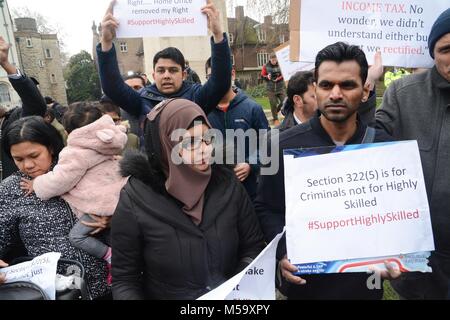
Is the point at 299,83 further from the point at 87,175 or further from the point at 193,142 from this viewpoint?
the point at 87,175

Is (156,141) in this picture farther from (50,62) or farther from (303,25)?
(50,62)

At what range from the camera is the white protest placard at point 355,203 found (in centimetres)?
159

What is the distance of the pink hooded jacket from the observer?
2012 millimetres

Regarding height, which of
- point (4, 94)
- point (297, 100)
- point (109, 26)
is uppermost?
point (109, 26)

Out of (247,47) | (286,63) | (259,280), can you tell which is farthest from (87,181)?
(247,47)

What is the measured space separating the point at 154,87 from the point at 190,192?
68.1 inches

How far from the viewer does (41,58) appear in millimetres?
44844

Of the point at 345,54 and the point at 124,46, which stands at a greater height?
the point at 124,46

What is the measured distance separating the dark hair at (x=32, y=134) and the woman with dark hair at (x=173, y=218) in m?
0.73

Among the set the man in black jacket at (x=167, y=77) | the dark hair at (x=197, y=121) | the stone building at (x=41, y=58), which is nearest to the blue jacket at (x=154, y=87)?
the man in black jacket at (x=167, y=77)

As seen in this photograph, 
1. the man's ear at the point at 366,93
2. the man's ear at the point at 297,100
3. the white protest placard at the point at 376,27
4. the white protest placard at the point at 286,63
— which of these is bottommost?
the man's ear at the point at 297,100

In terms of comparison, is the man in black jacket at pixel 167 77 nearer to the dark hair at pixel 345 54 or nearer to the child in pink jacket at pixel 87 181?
the child in pink jacket at pixel 87 181
